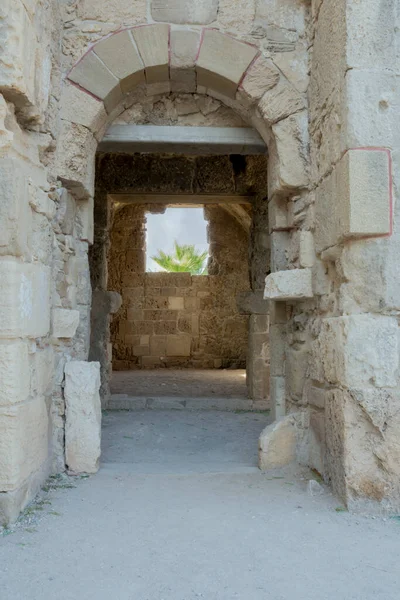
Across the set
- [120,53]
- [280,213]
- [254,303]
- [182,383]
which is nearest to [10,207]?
[120,53]

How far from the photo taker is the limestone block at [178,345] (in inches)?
455

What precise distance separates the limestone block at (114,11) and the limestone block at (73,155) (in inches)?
31.5

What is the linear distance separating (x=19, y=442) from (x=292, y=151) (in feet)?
8.55

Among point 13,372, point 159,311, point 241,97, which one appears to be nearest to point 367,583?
point 13,372

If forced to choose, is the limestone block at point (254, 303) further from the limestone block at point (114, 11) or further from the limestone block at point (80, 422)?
the limestone block at point (114, 11)

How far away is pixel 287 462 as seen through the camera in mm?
3766

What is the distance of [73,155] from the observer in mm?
3758

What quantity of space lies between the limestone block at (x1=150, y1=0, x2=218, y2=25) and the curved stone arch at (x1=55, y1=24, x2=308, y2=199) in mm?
73

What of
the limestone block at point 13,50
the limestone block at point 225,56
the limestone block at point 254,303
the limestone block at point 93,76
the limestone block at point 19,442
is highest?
the limestone block at point 225,56

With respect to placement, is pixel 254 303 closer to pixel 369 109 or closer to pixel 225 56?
pixel 225 56

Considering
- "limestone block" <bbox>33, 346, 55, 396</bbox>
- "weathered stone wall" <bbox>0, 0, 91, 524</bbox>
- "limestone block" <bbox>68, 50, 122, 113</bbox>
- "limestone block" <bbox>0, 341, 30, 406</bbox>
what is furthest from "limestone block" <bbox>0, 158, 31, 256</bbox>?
"limestone block" <bbox>68, 50, 122, 113</bbox>

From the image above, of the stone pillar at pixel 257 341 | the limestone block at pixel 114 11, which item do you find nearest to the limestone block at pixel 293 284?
the limestone block at pixel 114 11

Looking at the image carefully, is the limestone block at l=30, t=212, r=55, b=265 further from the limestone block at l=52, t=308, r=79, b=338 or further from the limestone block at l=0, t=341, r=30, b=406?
the limestone block at l=0, t=341, r=30, b=406

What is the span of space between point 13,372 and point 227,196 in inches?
201
